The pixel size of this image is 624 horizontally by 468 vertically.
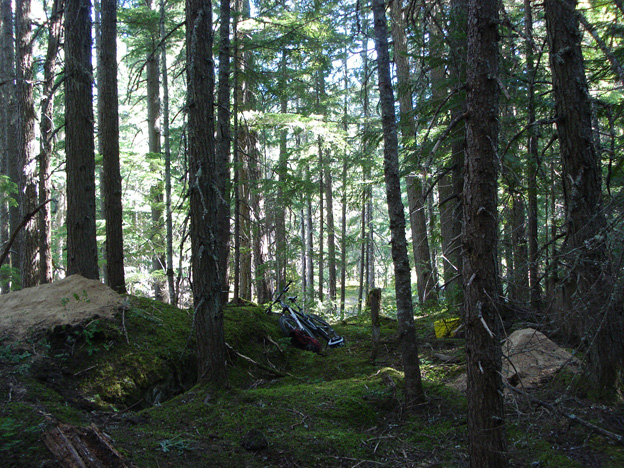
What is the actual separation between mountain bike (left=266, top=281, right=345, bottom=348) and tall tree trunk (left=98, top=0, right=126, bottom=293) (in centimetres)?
347

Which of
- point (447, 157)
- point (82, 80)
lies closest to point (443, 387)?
point (447, 157)

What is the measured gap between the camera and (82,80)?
698 cm

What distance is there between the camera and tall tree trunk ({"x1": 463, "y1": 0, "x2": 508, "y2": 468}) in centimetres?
331

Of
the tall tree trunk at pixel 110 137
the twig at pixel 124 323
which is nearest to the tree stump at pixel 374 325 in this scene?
the twig at pixel 124 323

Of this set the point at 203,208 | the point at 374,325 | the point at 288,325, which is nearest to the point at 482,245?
the point at 203,208

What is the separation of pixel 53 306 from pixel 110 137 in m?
4.38

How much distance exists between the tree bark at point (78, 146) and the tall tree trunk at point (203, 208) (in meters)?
2.78

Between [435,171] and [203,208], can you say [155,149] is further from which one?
[203,208]

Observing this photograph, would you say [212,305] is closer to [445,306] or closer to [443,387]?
[443,387]

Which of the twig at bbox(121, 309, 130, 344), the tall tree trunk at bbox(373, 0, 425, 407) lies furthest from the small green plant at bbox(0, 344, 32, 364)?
the tall tree trunk at bbox(373, 0, 425, 407)

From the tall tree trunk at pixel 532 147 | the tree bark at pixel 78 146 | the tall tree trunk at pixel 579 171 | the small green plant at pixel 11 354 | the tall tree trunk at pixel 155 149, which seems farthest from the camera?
the tall tree trunk at pixel 155 149

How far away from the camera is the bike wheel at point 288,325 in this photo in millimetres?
9102

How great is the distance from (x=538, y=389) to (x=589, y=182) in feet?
8.75

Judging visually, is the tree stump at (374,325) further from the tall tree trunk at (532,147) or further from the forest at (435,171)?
the tall tree trunk at (532,147)
